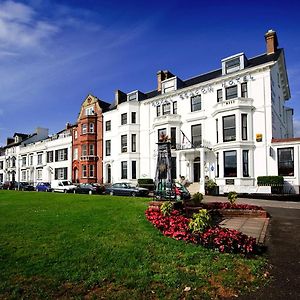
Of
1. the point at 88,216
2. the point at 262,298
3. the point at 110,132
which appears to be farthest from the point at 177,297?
the point at 110,132

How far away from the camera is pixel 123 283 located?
525 centimetres

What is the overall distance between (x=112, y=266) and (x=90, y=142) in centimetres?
3838

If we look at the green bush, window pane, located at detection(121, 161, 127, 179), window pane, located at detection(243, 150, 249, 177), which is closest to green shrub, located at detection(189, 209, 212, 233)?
the green bush

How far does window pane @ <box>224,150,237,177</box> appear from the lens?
92.5 ft

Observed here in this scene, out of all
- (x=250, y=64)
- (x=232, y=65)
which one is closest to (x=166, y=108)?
(x=232, y=65)

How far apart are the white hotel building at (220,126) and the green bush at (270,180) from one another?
0.72m

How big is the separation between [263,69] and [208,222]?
23731 mm

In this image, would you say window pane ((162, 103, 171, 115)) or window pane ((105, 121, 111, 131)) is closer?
window pane ((162, 103, 171, 115))

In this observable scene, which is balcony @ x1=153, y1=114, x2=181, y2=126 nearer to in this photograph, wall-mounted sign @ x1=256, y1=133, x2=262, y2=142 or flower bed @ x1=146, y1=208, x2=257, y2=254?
wall-mounted sign @ x1=256, y1=133, x2=262, y2=142

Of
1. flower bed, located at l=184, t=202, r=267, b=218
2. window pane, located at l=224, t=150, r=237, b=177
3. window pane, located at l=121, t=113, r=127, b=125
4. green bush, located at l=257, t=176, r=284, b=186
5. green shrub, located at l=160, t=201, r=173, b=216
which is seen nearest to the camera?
green shrub, located at l=160, t=201, r=173, b=216

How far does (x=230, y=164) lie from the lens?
2852 cm

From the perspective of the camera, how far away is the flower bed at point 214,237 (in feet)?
22.9

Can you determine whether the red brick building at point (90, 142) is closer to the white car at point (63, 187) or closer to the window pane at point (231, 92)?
the white car at point (63, 187)

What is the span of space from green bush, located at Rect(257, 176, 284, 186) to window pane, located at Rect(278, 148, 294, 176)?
1383 millimetres
